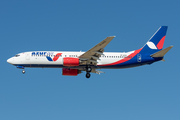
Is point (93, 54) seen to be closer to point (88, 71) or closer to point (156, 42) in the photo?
point (88, 71)

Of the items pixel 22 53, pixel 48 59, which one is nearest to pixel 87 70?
pixel 48 59

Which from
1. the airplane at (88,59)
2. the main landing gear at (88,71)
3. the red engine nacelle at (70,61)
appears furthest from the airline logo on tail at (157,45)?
the red engine nacelle at (70,61)

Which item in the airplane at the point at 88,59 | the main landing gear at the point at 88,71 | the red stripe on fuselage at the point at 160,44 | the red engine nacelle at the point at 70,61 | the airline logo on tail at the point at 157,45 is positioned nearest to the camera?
the red engine nacelle at the point at 70,61

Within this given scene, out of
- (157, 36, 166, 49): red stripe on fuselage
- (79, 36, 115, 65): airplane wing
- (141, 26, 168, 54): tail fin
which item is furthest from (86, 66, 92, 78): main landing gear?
(157, 36, 166, 49): red stripe on fuselage

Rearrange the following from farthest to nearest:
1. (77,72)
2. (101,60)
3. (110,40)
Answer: (77,72) < (101,60) < (110,40)

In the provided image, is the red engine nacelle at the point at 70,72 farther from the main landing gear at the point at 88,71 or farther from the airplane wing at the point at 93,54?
the airplane wing at the point at 93,54

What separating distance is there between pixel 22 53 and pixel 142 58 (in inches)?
808

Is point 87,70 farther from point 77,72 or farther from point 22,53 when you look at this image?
point 22,53

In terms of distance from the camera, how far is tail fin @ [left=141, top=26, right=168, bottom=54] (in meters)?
50.5

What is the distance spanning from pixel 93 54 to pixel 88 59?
1.43 m

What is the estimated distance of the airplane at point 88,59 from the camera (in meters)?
47.3

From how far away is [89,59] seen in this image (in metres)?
47.7

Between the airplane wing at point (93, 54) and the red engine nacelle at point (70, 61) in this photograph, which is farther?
the red engine nacelle at point (70, 61)

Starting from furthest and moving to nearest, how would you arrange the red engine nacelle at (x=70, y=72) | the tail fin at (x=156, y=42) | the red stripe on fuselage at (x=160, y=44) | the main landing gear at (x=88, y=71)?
the red engine nacelle at (x=70, y=72)
the red stripe on fuselage at (x=160, y=44)
the tail fin at (x=156, y=42)
the main landing gear at (x=88, y=71)
